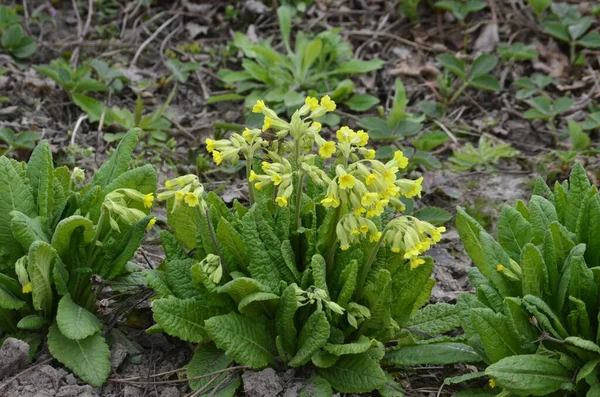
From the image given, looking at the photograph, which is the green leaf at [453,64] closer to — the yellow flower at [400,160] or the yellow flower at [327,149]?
the yellow flower at [400,160]

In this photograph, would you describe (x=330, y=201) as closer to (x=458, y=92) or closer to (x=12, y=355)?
(x=12, y=355)

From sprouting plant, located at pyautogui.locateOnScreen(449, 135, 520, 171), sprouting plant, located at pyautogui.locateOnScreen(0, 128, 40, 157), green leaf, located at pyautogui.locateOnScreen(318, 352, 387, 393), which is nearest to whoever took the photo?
green leaf, located at pyautogui.locateOnScreen(318, 352, 387, 393)

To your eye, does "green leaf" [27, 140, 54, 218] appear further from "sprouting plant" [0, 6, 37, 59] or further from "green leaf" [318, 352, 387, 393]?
"sprouting plant" [0, 6, 37, 59]

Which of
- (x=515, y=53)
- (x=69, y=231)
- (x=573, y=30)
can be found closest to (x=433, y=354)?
(x=69, y=231)

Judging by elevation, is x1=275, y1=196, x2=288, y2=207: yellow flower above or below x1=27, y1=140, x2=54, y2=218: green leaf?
above

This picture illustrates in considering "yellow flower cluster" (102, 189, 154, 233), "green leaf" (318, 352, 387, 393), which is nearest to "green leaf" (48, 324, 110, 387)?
"yellow flower cluster" (102, 189, 154, 233)

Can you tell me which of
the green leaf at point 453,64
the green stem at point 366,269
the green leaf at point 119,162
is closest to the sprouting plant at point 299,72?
the green leaf at point 453,64

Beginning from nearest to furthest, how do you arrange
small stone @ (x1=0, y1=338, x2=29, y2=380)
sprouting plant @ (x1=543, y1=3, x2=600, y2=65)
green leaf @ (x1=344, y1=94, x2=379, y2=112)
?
1. small stone @ (x1=0, y1=338, x2=29, y2=380)
2. green leaf @ (x1=344, y1=94, x2=379, y2=112)
3. sprouting plant @ (x1=543, y1=3, x2=600, y2=65)
